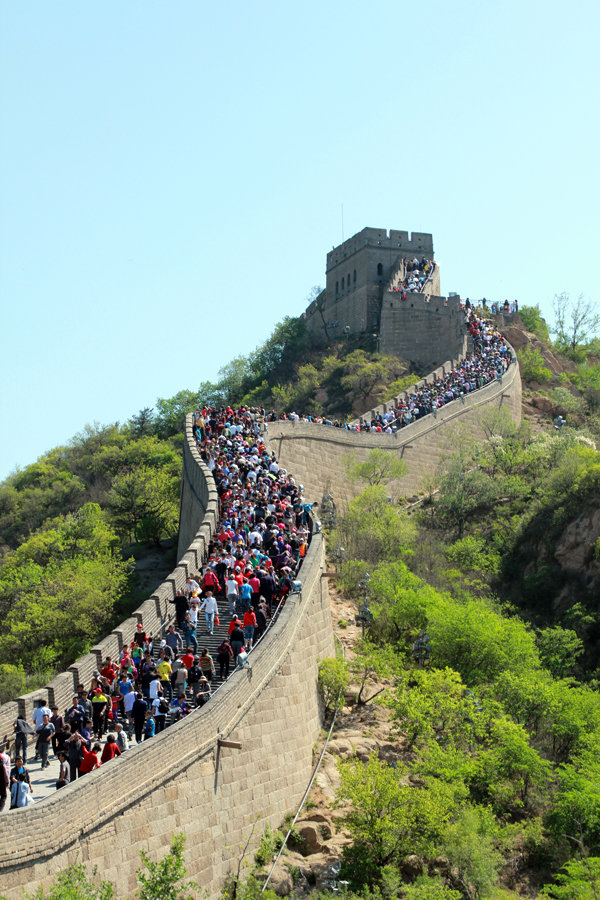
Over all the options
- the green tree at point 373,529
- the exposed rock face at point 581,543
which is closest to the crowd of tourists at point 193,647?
the green tree at point 373,529


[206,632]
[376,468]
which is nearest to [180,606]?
[206,632]

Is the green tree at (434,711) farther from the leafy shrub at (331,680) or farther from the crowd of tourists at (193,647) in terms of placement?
the crowd of tourists at (193,647)

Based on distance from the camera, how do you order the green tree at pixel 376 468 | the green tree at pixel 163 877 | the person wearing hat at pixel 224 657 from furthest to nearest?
the green tree at pixel 376 468
the person wearing hat at pixel 224 657
the green tree at pixel 163 877

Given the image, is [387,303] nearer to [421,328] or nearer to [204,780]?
[421,328]

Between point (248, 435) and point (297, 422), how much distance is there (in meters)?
5.14

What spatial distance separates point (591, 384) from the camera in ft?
185

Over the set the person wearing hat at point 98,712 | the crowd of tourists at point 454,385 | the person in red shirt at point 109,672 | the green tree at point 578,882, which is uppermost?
the crowd of tourists at point 454,385

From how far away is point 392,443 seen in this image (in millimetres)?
42438

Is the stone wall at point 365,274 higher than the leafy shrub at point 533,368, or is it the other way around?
the stone wall at point 365,274

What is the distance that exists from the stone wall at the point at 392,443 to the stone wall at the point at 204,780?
12.7m

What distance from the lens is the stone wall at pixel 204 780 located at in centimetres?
1347

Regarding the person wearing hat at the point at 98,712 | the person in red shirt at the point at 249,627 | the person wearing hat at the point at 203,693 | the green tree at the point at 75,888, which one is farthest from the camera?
the person in red shirt at the point at 249,627

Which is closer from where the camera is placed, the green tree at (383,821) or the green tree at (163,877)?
the green tree at (163,877)

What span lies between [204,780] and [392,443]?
26211 mm
